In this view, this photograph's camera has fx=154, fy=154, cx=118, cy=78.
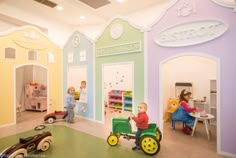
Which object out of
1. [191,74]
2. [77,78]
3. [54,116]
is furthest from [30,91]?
[191,74]

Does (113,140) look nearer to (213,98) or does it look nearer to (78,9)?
(213,98)

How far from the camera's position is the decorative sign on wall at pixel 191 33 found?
3.42 meters

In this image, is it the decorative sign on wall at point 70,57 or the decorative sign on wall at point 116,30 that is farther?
the decorative sign on wall at point 70,57

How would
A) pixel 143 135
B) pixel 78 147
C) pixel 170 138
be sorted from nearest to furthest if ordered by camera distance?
pixel 143 135
pixel 78 147
pixel 170 138

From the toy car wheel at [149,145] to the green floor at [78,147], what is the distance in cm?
14

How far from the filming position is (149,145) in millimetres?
3301

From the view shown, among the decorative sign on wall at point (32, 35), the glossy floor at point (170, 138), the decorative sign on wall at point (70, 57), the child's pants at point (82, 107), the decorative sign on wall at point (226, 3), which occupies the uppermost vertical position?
the decorative sign on wall at point (32, 35)

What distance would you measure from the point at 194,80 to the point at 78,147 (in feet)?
15.9

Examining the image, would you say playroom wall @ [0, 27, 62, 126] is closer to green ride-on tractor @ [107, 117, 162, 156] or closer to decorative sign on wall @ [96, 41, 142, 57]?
decorative sign on wall @ [96, 41, 142, 57]

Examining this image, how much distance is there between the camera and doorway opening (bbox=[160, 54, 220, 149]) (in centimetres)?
562

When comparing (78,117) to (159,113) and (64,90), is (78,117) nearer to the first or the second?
(64,90)

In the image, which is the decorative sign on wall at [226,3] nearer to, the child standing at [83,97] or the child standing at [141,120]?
the child standing at [141,120]

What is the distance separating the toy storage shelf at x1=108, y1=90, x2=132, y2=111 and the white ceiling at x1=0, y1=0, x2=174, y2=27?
382cm

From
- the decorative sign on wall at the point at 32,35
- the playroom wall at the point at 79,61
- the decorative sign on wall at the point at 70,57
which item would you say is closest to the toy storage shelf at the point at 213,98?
→ the playroom wall at the point at 79,61
